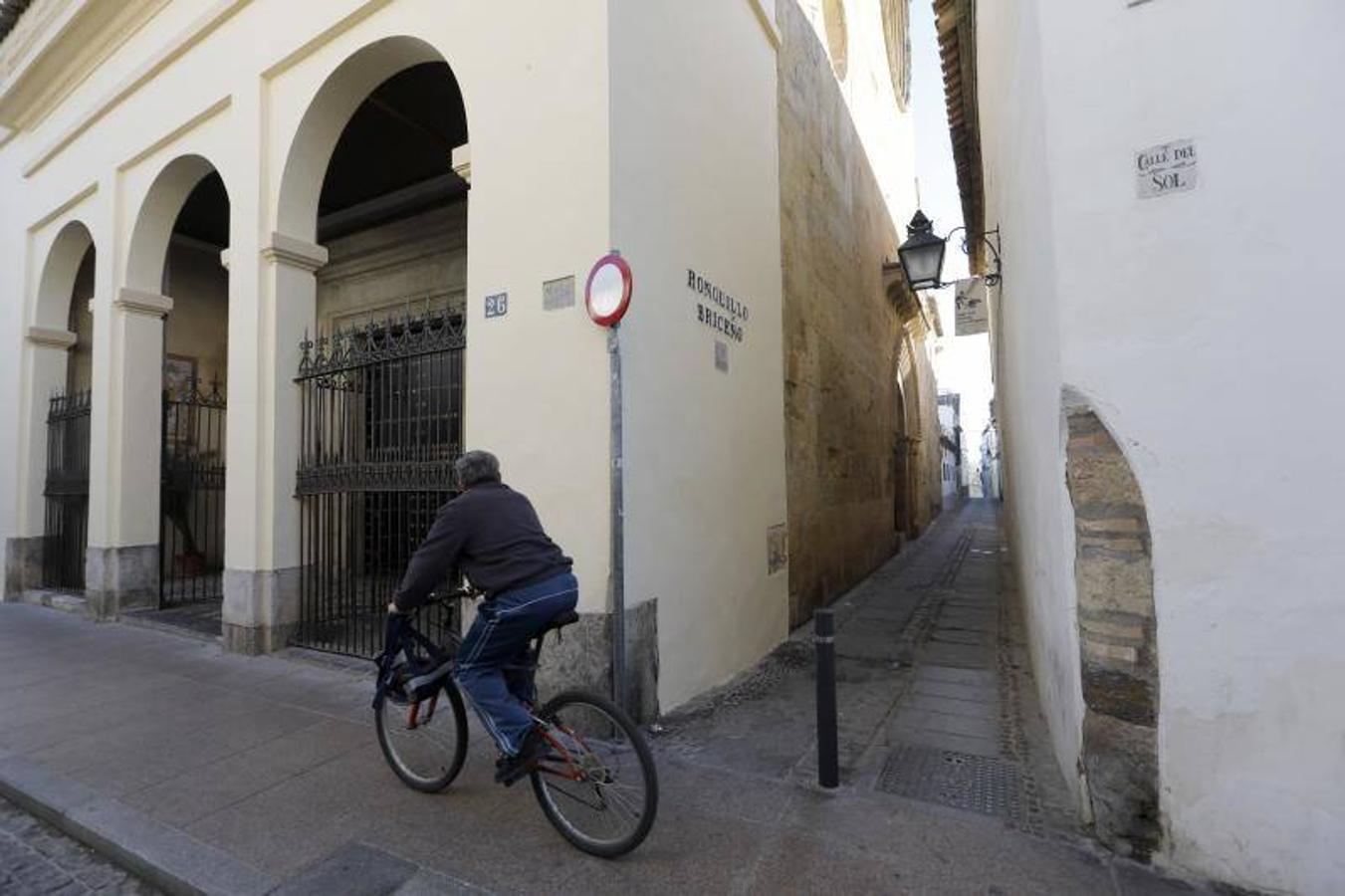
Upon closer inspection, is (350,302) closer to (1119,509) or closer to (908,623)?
(908,623)

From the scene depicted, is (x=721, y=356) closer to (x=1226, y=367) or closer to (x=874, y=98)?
(x=1226, y=367)

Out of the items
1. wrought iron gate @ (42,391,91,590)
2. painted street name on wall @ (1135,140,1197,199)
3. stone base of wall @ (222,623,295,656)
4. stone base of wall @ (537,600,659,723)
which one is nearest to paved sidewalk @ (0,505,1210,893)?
stone base of wall @ (222,623,295,656)

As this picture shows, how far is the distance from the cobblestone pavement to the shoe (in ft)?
5.12

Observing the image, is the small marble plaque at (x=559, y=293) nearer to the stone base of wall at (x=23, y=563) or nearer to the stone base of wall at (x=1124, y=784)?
the stone base of wall at (x=1124, y=784)

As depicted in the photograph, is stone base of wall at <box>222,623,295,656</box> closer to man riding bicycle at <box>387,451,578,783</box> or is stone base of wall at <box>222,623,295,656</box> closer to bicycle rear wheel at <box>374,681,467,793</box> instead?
bicycle rear wheel at <box>374,681,467,793</box>

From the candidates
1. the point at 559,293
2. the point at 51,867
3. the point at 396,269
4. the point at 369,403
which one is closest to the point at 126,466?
the point at 369,403

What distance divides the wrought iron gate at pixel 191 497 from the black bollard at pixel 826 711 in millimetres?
7923

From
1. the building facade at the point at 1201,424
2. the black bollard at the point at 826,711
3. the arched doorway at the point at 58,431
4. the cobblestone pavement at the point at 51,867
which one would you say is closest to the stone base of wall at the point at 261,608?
the cobblestone pavement at the point at 51,867

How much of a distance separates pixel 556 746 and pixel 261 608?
4568 mm

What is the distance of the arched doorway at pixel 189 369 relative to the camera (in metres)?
8.02

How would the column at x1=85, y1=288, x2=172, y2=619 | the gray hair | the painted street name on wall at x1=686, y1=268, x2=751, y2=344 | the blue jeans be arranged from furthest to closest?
the column at x1=85, y1=288, x2=172, y2=619, the painted street name on wall at x1=686, y1=268, x2=751, y2=344, the gray hair, the blue jeans

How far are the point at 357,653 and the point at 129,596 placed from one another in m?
4.08

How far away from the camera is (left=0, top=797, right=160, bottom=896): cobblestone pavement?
2.88 meters

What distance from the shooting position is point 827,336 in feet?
29.9
